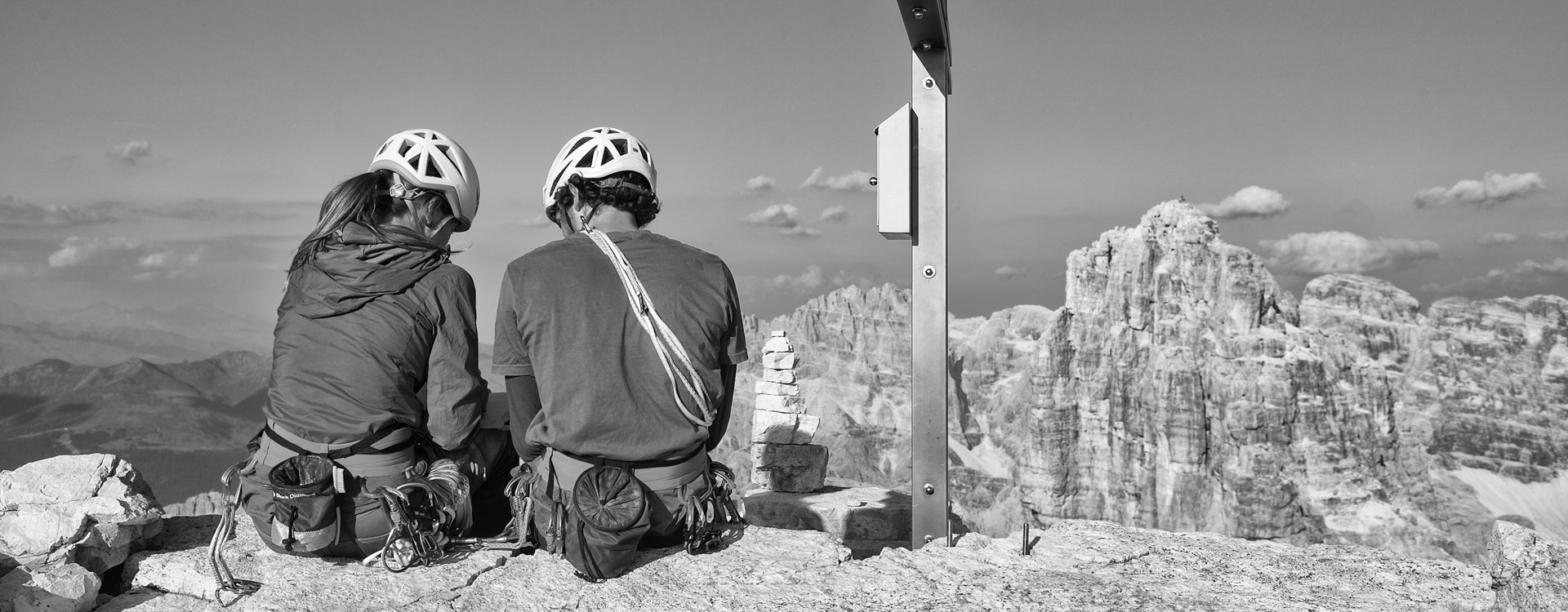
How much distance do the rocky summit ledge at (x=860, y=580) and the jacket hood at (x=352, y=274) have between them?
4.27 feet

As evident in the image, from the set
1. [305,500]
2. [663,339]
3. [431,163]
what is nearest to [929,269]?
[663,339]

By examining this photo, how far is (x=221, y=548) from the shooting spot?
4.89 meters

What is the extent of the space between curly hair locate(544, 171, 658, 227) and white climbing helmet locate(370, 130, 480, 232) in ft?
2.32

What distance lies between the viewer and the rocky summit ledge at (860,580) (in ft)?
13.8

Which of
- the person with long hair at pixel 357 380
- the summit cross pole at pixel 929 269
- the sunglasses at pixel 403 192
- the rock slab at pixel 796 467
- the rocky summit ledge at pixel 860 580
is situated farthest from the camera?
the rock slab at pixel 796 467

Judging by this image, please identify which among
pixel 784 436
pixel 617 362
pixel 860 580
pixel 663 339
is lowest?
pixel 860 580

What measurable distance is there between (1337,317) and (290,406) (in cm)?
19812

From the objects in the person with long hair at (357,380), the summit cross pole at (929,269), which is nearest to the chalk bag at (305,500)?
the person with long hair at (357,380)

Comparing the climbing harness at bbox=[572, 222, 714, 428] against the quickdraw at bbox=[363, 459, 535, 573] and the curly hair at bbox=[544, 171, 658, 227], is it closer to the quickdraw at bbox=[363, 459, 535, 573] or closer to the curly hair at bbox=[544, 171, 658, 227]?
the curly hair at bbox=[544, 171, 658, 227]

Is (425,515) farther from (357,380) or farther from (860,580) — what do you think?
(860,580)

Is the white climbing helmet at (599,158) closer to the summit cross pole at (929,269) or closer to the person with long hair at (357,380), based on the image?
the person with long hair at (357,380)

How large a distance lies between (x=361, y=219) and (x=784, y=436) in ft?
22.5

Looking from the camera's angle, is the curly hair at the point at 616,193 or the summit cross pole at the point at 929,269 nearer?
the curly hair at the point at 616,193

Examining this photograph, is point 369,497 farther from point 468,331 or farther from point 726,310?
point 726,310
